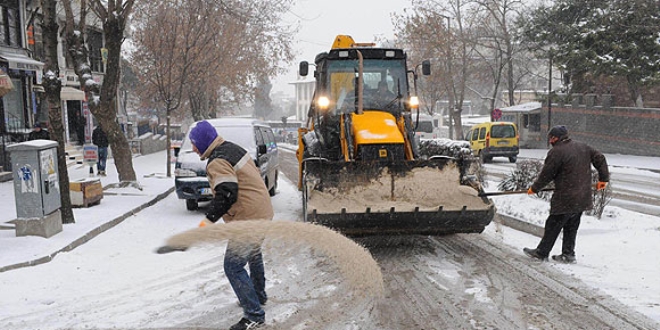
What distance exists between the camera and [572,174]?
6.64 m

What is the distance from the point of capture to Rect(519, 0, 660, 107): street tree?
25.7m

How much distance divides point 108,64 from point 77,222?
4.79 meters

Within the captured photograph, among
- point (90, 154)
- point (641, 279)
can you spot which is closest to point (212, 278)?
point (641, 279)

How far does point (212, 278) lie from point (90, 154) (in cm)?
1122

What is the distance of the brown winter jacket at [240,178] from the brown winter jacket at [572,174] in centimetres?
393

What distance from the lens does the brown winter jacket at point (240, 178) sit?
4.56m

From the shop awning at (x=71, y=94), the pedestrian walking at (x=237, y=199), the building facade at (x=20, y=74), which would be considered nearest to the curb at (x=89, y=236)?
the pedestrian walking at (x=237, y=199)

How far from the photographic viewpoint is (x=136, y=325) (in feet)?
15.9

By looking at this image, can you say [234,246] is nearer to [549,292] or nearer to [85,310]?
[85,310]

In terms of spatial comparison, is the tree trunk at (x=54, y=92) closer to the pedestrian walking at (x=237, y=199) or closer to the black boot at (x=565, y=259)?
the pedestrian walking at (x=237, y=199)

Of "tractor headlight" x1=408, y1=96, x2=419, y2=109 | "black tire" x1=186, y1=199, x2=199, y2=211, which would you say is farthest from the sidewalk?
"tractor headlight" x1=408, y1=96, x2=419, y2=109

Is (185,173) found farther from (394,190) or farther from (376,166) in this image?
(394,190)

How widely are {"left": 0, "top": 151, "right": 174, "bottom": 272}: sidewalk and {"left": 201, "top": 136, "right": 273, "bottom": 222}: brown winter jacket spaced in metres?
3.61

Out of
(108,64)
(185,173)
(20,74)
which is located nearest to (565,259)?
(185,173)
